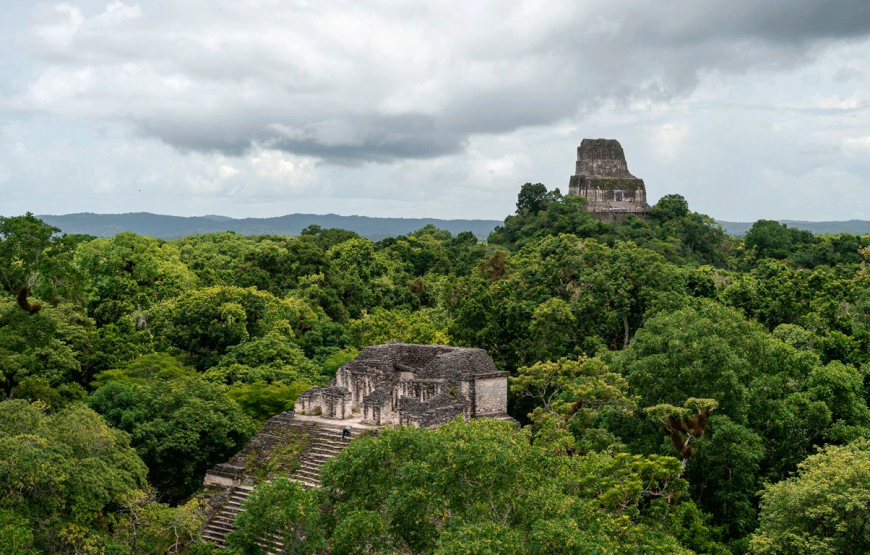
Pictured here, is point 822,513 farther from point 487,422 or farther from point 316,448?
point 316,448

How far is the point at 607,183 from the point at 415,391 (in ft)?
144

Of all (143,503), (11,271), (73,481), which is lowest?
(143,503)

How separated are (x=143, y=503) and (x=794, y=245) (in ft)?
165

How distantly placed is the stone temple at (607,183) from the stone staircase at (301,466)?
43.2m

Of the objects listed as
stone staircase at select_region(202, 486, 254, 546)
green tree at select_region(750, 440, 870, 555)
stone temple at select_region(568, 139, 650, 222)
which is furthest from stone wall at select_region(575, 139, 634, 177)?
green tree at select_region(750, 440, 870, 555)

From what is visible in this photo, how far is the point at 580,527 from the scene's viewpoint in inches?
627

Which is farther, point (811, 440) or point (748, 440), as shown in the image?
point (811, 440)

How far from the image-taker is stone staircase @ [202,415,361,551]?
22.3 m

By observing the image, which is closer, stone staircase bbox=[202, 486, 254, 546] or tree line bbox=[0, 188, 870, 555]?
tree line bbox=[0, 188, 870, 555]

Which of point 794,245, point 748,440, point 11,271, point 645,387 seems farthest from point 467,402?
point 794,245

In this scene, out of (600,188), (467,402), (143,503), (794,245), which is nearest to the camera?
(143,503)

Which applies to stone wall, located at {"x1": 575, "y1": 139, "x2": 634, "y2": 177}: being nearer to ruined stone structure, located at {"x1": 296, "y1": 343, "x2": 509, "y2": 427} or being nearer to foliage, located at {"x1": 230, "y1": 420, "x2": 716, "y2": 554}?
ruined stone structure, located at {"x1": 296, "y1": 343, "x2": 509, "y2": 427}

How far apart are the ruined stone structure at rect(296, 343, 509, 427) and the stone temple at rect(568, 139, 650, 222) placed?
40.3m

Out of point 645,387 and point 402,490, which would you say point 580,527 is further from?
point 645,387
